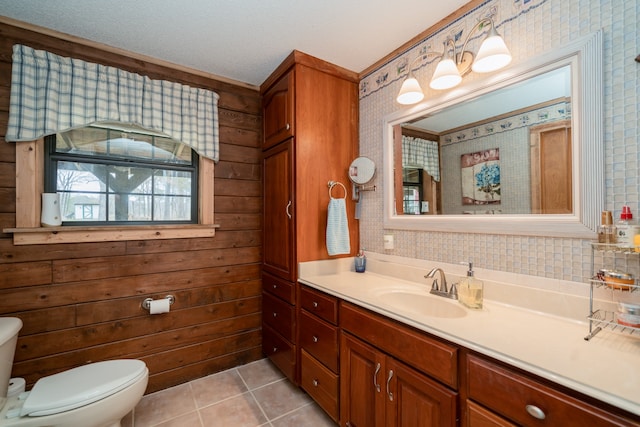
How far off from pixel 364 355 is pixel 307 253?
0.79 meters

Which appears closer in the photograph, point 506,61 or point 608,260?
point 608,260

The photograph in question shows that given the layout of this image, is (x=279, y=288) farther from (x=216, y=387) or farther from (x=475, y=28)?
(x=475, y=28)

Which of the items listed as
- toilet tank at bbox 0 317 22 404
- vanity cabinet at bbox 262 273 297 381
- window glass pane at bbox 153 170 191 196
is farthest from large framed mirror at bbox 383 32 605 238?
toilet tank at bbox 0 317 22 404

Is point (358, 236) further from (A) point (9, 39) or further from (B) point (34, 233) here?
(A) point (9, 39)

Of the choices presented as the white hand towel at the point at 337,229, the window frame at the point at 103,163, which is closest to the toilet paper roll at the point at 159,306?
the window frame at the point at 103,163

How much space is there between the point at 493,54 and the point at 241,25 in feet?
4.47

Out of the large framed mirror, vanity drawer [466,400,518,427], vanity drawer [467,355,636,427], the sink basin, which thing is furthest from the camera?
the sink basin

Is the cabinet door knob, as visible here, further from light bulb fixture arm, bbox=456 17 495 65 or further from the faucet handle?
light bulb fixture arm, bbox=456 17 495 65

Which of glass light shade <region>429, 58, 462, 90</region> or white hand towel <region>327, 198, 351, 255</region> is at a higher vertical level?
glass light shade <region>429, 58, 462, 90</region>

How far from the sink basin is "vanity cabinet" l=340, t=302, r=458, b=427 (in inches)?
10.1

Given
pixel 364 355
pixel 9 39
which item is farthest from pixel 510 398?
pixel 9 39

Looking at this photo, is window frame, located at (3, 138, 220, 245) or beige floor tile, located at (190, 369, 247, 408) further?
beige floor tile, located at (190, 369, 247, 408)

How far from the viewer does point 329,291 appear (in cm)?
158

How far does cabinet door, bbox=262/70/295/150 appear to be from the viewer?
1937 millimetres
